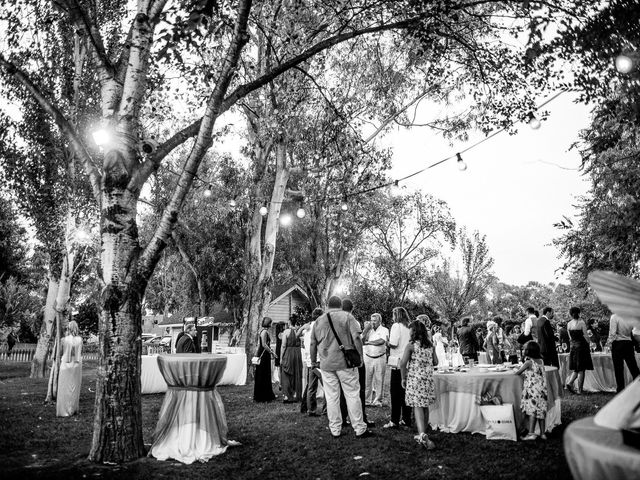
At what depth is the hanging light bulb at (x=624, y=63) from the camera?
4744mm

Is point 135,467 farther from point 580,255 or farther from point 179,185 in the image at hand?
point 580,255

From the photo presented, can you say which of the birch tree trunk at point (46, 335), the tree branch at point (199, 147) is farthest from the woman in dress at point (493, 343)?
the birch tree trunk at point (46, 335)

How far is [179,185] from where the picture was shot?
20.0 ft

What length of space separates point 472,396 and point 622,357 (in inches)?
174

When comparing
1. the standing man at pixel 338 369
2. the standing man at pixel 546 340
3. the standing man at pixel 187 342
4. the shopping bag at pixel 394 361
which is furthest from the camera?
the standing man at pixel 546 340

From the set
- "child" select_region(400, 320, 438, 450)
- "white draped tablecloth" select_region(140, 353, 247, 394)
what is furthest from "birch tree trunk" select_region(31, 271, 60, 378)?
"child" select_region(400, 320, 438, 450)

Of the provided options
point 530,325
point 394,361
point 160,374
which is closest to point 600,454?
point 394,361

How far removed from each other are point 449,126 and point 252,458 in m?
13.5

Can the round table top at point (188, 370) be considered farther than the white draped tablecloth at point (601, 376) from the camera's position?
No

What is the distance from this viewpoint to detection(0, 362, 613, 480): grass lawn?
513cm

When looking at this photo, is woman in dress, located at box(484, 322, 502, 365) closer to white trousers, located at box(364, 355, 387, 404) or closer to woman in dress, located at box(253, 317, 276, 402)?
white trousers, located at box(364, 355, 387, 404)

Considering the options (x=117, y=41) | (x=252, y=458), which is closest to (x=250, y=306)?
(x=117, y=41)

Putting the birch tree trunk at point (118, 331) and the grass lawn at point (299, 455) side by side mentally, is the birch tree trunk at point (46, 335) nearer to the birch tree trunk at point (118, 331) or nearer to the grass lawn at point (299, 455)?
the grass lawn at point (299, 455)

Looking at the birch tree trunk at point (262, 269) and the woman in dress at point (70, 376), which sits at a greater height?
the birch tree trunk at point (262, 269)
